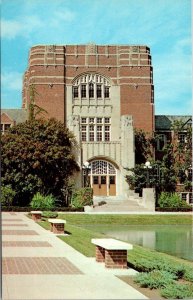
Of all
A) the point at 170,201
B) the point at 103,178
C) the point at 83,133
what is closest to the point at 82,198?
the point at 170,201

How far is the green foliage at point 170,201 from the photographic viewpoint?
2135 cm

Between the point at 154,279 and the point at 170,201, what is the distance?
15453 mm

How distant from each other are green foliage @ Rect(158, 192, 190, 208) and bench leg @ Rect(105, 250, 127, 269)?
42.8 feet

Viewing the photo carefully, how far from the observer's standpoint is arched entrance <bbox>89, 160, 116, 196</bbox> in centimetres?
2755

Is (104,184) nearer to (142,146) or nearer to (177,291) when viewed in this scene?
(142,146)

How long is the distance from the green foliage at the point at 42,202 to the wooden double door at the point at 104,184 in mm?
9890

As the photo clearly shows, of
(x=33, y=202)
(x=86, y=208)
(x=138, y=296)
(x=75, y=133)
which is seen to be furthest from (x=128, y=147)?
(x=138, y=296)

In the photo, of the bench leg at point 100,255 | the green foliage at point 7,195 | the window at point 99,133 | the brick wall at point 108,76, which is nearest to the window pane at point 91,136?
the window at point 99,133

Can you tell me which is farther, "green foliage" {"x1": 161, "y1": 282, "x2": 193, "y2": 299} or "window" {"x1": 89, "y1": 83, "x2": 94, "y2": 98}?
"window" {"x1": 89, "y1": 83, "x2": 94, "y2": 98}

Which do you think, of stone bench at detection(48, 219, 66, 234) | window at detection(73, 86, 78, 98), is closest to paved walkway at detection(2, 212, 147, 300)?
stone bench at detection(48, 219, 66, 234)

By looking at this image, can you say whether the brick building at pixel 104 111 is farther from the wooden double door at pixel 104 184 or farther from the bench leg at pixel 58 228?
the bench leg at pixel 58 228

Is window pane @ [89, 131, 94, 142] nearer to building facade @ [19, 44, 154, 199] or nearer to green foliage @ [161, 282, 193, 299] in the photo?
building facade @ [19, 44, 154, 199]

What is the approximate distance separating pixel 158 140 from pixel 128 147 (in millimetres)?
1588

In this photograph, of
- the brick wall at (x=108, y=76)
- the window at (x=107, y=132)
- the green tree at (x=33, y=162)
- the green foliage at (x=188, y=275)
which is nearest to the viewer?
the green foliage at (x=188, y=275)
